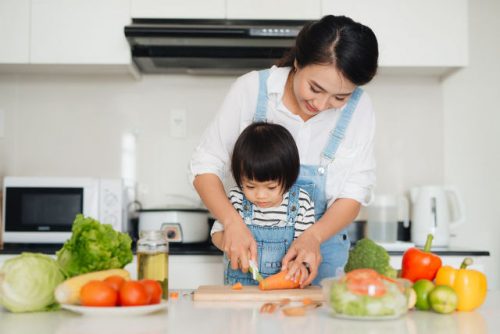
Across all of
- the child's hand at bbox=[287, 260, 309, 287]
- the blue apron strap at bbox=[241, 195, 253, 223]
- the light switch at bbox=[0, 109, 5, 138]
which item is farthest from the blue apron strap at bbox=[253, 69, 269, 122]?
the light switch at bbox=[0, 109, 5, 138]

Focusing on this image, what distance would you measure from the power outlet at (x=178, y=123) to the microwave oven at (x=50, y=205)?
1.42 ft

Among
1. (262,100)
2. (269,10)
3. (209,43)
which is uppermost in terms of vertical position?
(269,10)

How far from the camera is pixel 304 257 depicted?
1532mm

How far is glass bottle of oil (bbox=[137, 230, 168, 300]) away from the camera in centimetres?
129

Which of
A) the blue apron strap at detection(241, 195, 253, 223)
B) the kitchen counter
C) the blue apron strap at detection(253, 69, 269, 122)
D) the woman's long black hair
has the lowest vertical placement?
the kitchen counter

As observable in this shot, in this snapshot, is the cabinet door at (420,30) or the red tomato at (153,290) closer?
the red tomato at (153,290)

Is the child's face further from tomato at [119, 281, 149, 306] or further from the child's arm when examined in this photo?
tomato at [119, 281, 149, 306]

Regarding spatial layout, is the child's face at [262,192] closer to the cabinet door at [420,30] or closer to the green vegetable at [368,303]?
the green vegetable at [368,303]

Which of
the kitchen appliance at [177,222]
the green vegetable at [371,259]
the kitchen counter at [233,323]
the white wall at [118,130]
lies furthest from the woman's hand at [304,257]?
the white wall at [118,130]

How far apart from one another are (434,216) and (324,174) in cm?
115

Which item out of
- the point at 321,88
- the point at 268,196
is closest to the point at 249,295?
the point at 268,196

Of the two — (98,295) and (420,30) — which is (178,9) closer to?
(420,30)

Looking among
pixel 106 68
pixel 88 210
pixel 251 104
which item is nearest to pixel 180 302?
pixel 251 104

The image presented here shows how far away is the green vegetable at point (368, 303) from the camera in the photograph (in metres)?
1.11
